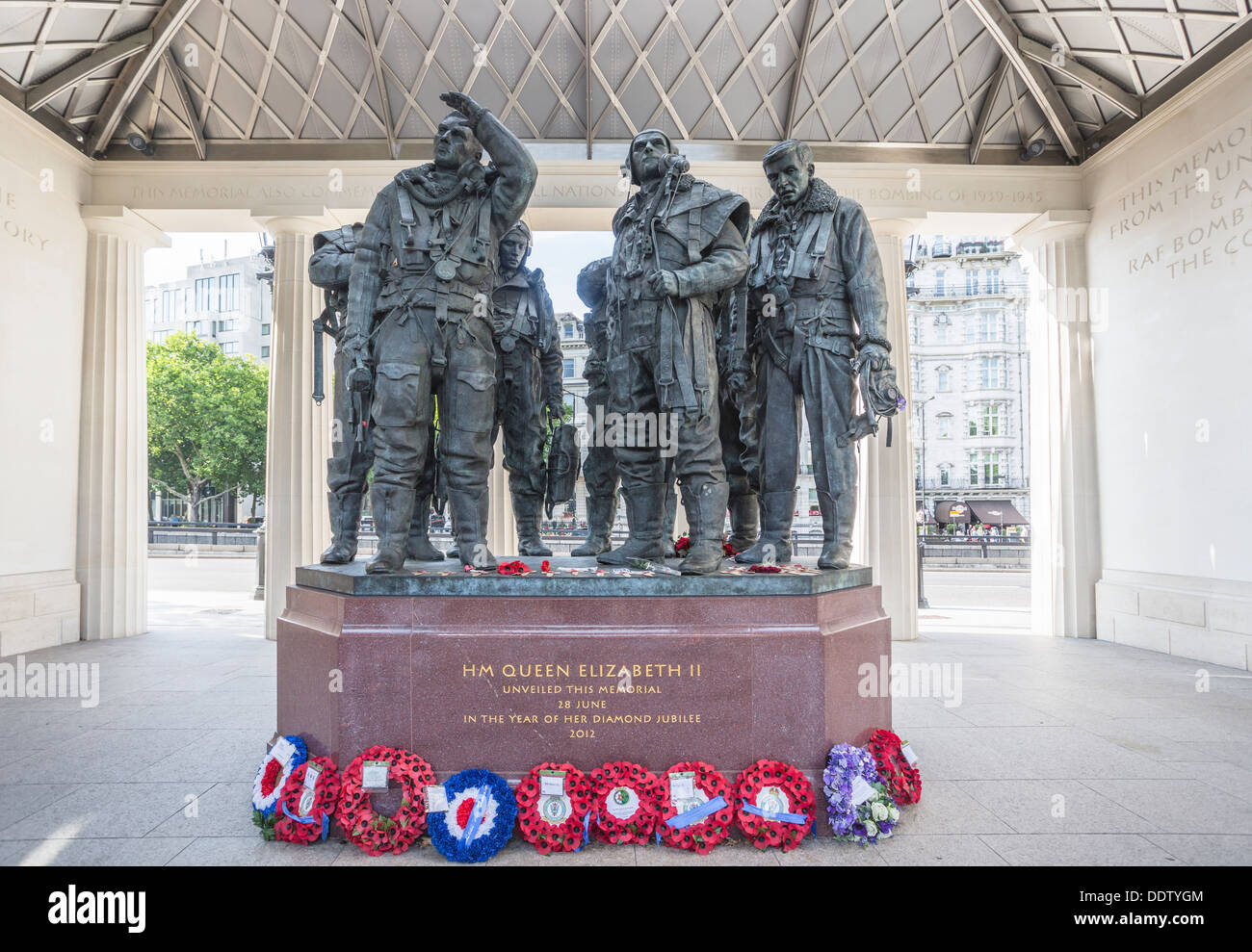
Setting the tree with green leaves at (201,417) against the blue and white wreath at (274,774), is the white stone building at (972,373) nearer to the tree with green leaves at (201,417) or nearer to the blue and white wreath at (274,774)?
the tree with green leaves at (201,417)

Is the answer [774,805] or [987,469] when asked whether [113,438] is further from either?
[987,469]

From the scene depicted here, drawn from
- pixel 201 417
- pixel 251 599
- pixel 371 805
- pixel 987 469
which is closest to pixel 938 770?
pixel 371 805

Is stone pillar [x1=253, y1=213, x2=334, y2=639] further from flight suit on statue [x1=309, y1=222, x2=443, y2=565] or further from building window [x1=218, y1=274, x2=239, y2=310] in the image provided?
building window [x1=218, y1=274, x2=239, y2=310]

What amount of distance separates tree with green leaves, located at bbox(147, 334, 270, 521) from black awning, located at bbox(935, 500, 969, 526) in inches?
1513

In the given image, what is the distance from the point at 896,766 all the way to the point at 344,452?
423 centimetres

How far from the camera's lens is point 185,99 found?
11.2 m

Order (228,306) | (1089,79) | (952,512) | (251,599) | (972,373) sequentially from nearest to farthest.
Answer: (1089,79), (251,599), (952,512), (972,373), (228,306)

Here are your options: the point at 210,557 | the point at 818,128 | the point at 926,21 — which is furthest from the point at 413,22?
the point at 210,557

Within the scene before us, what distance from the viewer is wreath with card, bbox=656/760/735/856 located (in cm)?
401

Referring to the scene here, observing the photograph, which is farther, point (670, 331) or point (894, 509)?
point (894, 509)

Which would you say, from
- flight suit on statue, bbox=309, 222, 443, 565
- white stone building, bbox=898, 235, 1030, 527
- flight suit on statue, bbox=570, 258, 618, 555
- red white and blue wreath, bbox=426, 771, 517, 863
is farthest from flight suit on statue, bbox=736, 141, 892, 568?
white stone building, bbox=898, 235, 1030, 527

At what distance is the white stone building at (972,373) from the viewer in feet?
169

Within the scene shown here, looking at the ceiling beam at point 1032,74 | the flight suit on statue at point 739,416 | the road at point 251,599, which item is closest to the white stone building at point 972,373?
the road at point 251,599

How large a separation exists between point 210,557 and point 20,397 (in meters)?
24.0
